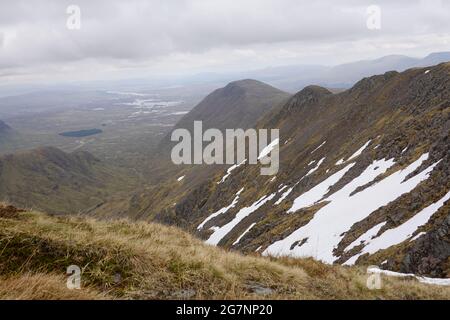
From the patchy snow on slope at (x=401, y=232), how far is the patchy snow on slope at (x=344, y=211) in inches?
124

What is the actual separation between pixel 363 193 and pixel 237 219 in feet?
86.6

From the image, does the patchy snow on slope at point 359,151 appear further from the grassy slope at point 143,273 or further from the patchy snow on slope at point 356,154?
the grassy slope at point 143,273

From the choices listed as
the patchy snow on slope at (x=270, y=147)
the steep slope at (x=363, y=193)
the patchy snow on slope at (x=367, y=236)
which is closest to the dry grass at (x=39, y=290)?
the steep slope at (x=363, y=193)

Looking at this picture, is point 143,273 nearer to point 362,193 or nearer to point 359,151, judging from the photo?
point 362,193

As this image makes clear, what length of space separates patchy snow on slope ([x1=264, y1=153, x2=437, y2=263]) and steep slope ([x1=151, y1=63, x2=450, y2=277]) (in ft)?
0.40

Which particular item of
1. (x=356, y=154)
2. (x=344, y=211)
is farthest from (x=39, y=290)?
(x=356, y=154)

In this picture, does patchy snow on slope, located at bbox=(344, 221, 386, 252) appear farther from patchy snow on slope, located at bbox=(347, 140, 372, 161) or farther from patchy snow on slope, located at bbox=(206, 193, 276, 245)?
patchy snow on slope, located at bbox=(206, 193, 276, 245)

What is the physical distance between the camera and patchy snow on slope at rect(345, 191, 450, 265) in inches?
880

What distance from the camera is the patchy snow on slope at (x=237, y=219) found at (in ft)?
177

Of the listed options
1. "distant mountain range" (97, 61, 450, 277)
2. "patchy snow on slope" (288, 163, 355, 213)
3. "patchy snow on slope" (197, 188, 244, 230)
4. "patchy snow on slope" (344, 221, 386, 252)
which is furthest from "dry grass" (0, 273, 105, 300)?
"patchy snow on slope" (197, 188, 244, 230)

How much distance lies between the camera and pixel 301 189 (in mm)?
53094
